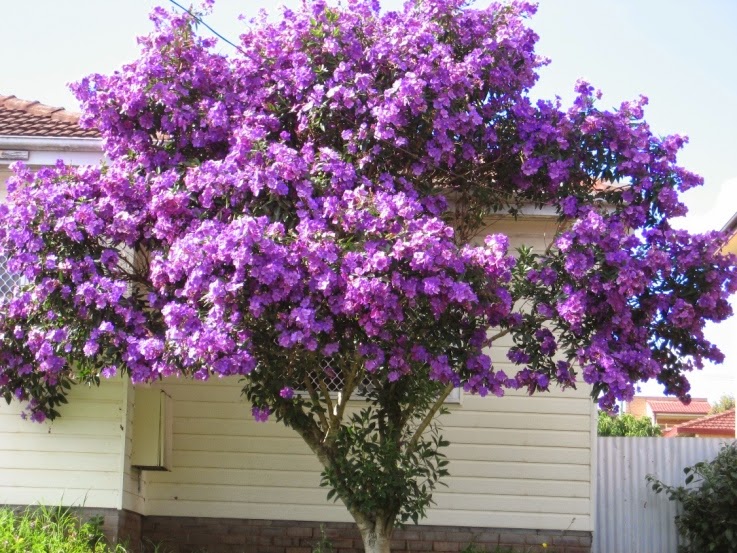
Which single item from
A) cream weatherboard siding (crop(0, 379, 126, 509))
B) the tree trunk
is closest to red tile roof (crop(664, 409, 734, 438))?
the tree trunk

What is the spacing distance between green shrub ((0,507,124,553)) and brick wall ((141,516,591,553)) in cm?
149

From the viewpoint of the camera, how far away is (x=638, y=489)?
37.4ft

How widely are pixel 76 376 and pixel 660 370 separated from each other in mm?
4972

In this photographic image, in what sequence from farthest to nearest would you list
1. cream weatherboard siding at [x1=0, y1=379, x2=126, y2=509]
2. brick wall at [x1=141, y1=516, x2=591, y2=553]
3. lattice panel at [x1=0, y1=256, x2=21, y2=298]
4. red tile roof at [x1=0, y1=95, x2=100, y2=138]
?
1. brick wall at [x1=141, y1=516, x2=591, y2=553]
2. red tile roof at [x1=0, y1=95, x2=100, y2=138]
3. lattice panel at [x1=0, y1=256, x2=21, y2=298]
4. cream weatherboard siding at [x1=0, y1=379, x2=126, y2=509]

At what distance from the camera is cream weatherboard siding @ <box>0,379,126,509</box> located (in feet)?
29.7

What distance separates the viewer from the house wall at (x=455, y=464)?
1038 cm

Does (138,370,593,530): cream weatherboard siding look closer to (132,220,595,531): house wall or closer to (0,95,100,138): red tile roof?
(132,220,595,531): house wall

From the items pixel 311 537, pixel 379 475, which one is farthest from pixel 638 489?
pixel 379 475

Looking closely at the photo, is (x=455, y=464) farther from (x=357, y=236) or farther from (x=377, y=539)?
(x=357, y=236)

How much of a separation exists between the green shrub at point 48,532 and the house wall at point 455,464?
153 cm

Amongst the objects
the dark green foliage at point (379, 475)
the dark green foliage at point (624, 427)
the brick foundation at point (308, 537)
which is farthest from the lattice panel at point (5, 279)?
the dark green foliage at point (624, 427)

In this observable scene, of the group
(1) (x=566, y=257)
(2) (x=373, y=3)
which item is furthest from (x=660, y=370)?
(2) (x=373, y=3)

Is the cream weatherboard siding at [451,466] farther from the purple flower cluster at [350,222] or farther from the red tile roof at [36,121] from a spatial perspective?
the red tile roof at [36,121]

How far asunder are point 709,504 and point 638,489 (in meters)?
0.86
